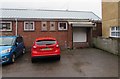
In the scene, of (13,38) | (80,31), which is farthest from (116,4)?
(13,38)

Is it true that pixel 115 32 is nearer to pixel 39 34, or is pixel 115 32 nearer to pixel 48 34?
pixel 48 34

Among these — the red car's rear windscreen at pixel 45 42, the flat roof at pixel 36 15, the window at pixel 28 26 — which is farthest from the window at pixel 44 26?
the red car's rear windscreen at pixel 45 42

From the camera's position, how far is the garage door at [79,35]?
17013mm

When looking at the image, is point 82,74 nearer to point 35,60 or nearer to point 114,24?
point 35,60

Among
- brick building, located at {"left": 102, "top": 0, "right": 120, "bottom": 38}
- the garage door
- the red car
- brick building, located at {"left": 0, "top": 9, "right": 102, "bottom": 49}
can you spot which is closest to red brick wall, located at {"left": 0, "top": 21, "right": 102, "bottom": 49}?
brick building, located at {"left": 0, "top": 9, "right": 102, "bottom": 49}

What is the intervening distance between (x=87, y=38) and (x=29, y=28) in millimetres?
6962

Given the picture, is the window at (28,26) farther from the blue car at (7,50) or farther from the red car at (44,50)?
the red car at (44,50)

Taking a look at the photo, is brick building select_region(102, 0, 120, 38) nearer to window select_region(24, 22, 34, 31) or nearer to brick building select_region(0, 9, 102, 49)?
brick building select_region(0, 9, 102, 49)

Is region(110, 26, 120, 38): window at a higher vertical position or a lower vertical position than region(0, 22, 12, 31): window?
lower

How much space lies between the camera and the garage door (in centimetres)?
1701

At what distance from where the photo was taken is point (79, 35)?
1711 cm

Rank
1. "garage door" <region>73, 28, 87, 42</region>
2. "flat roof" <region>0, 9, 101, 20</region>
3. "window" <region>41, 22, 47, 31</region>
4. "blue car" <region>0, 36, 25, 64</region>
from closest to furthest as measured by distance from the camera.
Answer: "blue car" <region>0, 36, 25, 64</region>
"window" <region>41, 22, 47, 31</region>
"flat roof" <region>0, 9, 101, 20</region>
"garage door" <region>73, 28, 87, 42</region>

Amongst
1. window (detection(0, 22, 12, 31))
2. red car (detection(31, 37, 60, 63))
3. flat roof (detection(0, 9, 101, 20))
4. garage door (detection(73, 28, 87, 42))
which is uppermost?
flat roof (detection(0, 9, 101, 20))

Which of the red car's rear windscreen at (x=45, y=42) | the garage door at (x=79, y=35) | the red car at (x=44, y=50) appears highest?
the garage door at (x=79, y=35)
